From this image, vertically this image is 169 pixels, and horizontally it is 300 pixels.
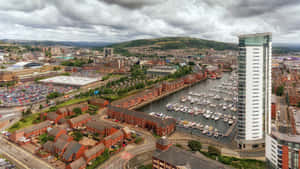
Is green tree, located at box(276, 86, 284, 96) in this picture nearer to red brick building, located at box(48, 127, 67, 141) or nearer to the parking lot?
red brick building, located at box(48, 127, 67, 141)

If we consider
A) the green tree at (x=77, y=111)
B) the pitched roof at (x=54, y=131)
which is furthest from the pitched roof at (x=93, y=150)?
the green tree at (x=77, y=111)

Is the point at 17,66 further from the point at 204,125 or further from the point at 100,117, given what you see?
the point at 204,125

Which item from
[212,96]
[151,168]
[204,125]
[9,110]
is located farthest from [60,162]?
[212,96]

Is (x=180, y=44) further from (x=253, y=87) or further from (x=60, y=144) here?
(x=60, y=144)

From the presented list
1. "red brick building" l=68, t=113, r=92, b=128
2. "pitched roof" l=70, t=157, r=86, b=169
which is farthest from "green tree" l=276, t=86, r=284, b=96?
"pitched roof" l=70, t=157, r=86, b=169

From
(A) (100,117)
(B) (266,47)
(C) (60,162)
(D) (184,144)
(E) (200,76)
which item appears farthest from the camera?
(E) (200,76)
